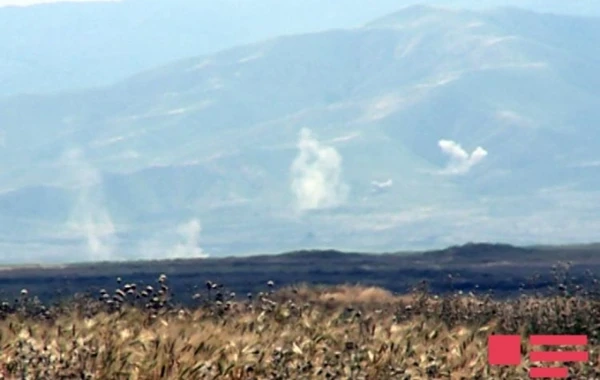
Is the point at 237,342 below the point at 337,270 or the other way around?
below

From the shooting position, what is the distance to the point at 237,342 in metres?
14.1

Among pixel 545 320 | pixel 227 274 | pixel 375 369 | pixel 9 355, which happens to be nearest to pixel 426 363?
pixel 375 369

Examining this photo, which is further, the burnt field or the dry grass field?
the burnt field

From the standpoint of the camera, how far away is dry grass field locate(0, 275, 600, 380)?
12789 mm

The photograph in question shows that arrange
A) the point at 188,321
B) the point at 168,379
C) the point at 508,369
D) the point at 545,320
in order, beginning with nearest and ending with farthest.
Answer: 1. the point at 168,379
2. the point at 508,369
3. the point at 188,321
4. the point at 545,320

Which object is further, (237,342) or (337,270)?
(337,270)

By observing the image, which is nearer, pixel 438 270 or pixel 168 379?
pixel 168 379

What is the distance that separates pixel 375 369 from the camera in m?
14.0

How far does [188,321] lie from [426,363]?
2894 millimetres

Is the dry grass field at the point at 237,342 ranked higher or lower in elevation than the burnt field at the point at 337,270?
lower

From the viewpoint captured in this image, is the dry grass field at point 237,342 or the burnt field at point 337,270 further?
the burnt field at point 337,270

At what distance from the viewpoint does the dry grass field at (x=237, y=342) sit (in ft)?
42.0

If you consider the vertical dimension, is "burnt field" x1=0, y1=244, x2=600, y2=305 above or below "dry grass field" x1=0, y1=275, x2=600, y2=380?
above

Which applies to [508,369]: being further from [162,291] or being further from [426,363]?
[162,291]
